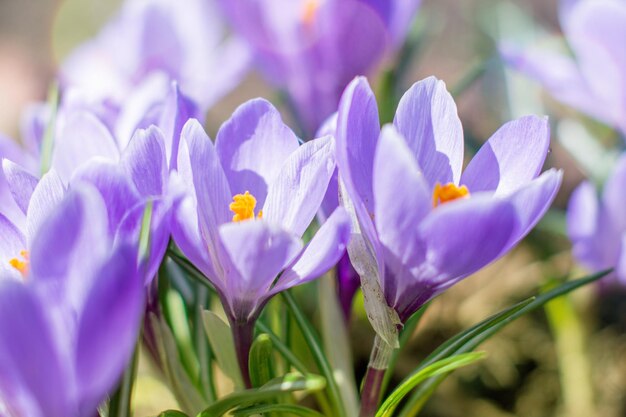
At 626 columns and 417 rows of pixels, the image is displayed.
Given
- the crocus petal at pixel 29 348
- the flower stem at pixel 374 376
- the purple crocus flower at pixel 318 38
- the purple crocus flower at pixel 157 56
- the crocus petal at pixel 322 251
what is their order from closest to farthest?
1. the crocus petal at pixel 29 348
2. the crocus petal at pixel 322 251
3. the flower stem at pixel 374 376
4. the purple crocus flower at pixel 318 38
5. the purple crocus flower at pixel 157 56

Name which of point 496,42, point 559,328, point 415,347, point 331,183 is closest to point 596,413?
point 559,328

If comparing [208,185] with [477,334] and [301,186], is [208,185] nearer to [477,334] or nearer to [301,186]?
[301,186]

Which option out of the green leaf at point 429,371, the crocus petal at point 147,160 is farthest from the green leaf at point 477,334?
the crocus petal at point 147,160

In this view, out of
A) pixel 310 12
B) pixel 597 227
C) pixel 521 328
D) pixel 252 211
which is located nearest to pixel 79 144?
pixel 252 211

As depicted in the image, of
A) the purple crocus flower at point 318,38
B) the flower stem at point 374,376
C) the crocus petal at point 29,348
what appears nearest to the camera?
the crocus petal at point 29,348

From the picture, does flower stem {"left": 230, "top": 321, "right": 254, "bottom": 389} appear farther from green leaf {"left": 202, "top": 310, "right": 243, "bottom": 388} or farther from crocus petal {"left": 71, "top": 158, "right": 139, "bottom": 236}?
crocus petal {"left": 71, "top": 158, "right": 139, "bottom": 236}

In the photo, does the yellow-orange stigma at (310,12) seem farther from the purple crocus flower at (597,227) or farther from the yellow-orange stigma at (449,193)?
the yellow-orange stigma at (449,193)
